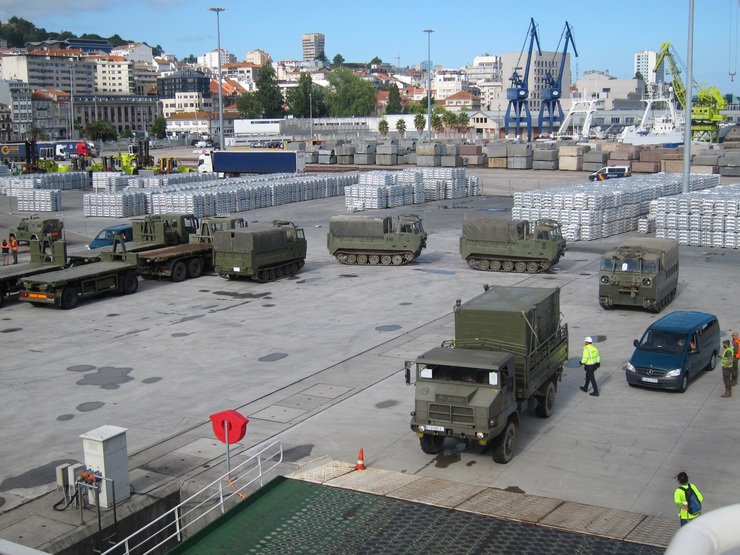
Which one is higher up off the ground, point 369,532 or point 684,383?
point 369,532

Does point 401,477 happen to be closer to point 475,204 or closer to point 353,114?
point 475,204

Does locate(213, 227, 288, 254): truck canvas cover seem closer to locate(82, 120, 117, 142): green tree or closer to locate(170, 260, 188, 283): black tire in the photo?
locate(170, 260, 188, 283): black tire

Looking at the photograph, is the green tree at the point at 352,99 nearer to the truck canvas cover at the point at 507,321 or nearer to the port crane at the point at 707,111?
the port crane at the point at 707,111

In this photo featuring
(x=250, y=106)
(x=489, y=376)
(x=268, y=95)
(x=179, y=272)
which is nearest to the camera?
(x=489, y=376)

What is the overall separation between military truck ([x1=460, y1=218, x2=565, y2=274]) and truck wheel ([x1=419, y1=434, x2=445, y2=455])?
58.8 ft

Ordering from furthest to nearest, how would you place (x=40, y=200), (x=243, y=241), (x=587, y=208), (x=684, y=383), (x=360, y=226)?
1. (x=40, y=200)
2. (x=587, y=208)
3. (x=360, y=226)
4. (x=243, y=241)
5. (x=684, y=383)

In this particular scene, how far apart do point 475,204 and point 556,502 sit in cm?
4467

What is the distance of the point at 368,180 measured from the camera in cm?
5428

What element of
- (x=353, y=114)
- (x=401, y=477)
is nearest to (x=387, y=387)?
(x=401, y=477)

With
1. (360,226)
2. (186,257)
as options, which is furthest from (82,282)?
(360,226)

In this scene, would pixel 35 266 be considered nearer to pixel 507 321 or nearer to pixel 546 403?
pixel 507 321

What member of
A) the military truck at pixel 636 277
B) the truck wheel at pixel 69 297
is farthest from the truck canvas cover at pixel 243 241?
the military truck at pixel 636 277

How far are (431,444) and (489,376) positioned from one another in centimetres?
173

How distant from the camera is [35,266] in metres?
29.3
